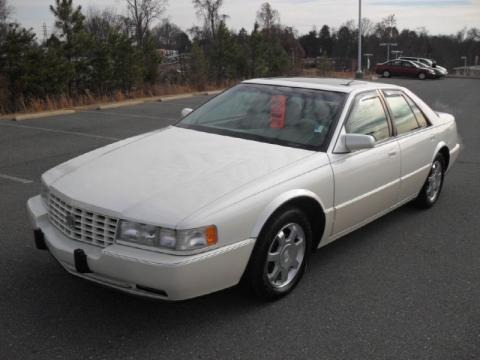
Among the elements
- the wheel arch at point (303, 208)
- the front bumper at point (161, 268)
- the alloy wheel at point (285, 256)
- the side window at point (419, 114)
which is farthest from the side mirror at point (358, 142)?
the side window at point (419, 114)

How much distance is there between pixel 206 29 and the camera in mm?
48562

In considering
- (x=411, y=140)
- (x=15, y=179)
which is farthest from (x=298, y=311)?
(x=15, y=179)

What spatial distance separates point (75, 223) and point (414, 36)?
9163cm

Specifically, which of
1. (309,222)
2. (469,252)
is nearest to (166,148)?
(309,222)

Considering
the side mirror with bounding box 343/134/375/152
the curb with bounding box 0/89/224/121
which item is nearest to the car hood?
the side mirror with bounding box 343/134/375/152

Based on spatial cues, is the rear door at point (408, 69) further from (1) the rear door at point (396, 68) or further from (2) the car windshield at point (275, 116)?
(2) the car windshield at point (275, 116)

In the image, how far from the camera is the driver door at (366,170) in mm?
4039

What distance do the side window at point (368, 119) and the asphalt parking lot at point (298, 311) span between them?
102 centimetres

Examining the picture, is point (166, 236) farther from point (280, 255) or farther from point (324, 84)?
point (324, 84)

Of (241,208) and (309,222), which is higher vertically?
(241,208)

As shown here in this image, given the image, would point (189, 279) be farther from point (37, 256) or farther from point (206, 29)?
point (206, 29)

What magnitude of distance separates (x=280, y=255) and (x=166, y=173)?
936 millimetres

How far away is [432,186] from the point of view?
5816mm

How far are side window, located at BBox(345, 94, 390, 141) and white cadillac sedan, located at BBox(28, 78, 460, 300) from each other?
0.05 ft
